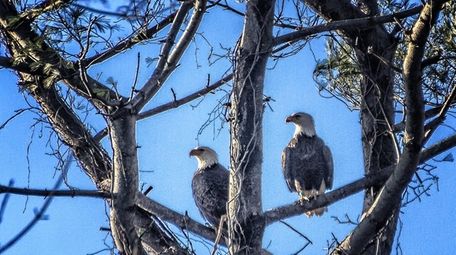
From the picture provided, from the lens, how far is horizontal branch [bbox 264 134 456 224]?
392cm

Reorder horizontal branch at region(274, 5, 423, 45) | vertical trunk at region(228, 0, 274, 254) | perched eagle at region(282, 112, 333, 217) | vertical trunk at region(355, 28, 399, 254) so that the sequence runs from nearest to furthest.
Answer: vertical trunk at region(228, 0, 274, 254) → horizontal branch at region(274, 5, 423, 45) → vertical trunk at region(355, 28, 399, 254) → perched eagle at region(282, 112, 333, 217)

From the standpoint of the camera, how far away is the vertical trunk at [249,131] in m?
3.88

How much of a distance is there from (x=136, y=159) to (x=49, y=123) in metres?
1.22

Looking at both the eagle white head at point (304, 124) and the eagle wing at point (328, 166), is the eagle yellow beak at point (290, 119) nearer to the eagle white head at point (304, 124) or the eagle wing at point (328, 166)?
the eagle white head at point (304, 124)

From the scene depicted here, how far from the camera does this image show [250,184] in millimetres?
3959

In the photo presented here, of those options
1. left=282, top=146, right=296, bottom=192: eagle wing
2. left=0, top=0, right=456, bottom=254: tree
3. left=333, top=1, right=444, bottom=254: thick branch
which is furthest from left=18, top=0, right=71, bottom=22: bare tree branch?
left=282, top=146, right=296, bottom=192: eagle wing

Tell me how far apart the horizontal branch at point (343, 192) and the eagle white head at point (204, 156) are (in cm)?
253

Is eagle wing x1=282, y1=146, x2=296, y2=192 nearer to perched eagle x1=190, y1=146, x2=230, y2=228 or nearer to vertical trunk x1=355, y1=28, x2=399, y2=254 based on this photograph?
perched eagle x1=190, y1=146, x2=230, y2=228

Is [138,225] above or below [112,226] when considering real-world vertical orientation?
above

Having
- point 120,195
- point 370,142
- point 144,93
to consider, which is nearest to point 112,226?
point 120,195

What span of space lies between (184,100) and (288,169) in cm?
218

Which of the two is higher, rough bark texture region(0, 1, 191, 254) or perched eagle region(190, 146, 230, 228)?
perched eagle region(190, 146, 230, 228)

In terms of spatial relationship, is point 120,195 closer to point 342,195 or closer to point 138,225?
point 138,225

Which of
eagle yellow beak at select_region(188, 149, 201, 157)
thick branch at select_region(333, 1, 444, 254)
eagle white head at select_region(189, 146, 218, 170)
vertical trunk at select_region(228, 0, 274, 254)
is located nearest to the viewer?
thick branch at select_region(333, 1, 444, 254)
